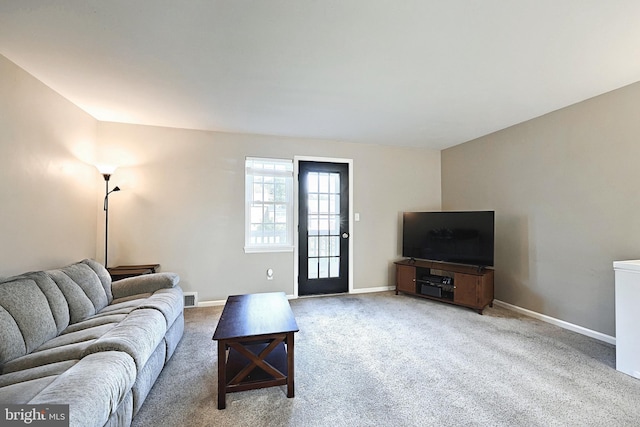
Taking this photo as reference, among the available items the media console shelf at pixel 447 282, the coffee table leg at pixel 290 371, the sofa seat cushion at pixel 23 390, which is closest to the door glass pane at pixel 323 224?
the media console shelf at pixel 447 282

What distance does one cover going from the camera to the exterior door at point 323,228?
4164 millimetres

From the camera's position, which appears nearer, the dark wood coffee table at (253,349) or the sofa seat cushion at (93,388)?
the sofa seat cushion at (93,388)

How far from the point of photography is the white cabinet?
2.06 meters

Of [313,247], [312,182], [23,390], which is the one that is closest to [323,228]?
[313,247]

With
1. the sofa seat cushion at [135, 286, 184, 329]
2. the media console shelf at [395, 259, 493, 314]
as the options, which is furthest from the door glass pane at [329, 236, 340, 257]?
the sofa seat cushion at [135, 286, 184, 329]

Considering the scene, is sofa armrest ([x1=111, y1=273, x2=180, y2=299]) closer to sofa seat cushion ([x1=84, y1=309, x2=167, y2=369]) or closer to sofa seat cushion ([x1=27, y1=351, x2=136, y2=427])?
sofa seat cushion ([x1=84, y1=309, x2=167, y2=369])

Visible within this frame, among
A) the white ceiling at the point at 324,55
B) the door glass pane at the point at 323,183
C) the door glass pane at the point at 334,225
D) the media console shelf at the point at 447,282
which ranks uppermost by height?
the white ceiling at the point at 324,55

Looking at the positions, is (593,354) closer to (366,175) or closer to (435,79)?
(435,79)

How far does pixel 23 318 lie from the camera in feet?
5.54

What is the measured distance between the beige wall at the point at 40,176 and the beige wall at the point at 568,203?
A: 5.08 metres

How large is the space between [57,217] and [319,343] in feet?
9.29

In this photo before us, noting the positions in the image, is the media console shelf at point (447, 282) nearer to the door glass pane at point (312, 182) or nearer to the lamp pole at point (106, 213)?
the door glass pane at point (312, 182)

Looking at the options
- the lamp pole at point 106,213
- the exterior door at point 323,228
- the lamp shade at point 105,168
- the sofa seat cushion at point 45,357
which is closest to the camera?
the sofa seat cushion at point 45,357

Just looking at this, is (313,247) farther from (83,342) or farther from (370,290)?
(83,342)
